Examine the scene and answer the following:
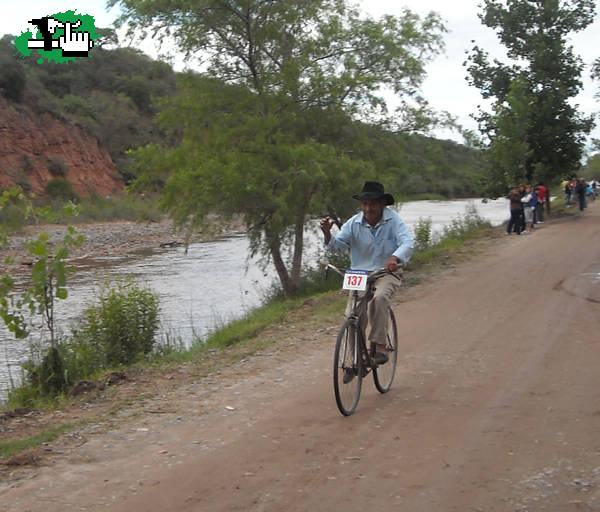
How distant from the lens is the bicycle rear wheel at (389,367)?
7.38m

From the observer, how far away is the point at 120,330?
12352mm

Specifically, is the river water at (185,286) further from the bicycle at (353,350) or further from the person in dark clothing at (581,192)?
the person in dark clothing at (581,192)

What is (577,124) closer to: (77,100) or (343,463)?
(343,463)

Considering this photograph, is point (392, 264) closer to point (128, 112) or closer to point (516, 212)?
point (516, 212)

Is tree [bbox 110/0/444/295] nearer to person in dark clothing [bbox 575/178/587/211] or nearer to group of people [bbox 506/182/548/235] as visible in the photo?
group of people [bbox 506/182/548/235]

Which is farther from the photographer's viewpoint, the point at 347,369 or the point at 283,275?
the point at 283,275

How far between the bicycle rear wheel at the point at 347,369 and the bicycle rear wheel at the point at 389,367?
1.64ft

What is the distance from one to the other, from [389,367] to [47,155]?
53.4 m

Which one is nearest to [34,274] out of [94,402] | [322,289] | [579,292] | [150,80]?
[94,402]

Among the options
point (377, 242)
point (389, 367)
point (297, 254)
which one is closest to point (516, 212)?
point (297, 254)

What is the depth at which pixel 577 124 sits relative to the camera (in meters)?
34.4

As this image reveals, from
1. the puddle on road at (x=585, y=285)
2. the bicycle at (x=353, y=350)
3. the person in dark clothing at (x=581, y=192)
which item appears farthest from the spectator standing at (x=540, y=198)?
the bicycle at (x=353, y=350)

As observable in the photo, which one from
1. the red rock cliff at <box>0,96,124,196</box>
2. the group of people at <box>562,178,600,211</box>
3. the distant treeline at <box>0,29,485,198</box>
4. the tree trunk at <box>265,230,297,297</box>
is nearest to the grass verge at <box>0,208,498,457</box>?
the tree trunk at <box>265,230,297,297</box>

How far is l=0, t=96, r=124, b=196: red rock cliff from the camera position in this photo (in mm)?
53000
